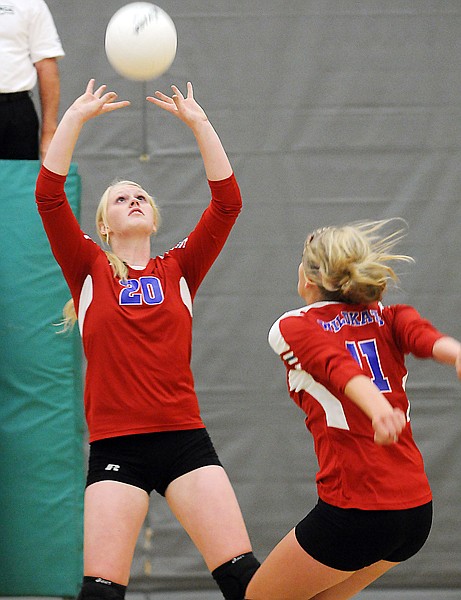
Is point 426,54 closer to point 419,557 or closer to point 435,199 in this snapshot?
point 435,199

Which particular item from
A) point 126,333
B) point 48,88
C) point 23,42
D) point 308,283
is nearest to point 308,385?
point 308,283

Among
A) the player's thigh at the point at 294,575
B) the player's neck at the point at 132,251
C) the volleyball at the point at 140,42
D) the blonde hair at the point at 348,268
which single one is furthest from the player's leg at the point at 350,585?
the volleyball at the point at 140,42

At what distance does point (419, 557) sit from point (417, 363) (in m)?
0.98

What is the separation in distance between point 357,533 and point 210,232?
3.86 feet

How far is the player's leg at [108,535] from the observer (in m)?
2.55

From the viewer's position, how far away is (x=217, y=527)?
103 inches

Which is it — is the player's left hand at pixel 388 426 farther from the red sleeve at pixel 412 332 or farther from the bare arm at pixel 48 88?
the bare arm at pixel 48 88

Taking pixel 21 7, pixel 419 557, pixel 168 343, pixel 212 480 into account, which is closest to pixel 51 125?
pixel 21 7

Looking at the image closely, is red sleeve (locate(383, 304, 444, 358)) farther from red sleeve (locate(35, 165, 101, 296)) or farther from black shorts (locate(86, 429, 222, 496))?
red sleeve (locate(35, 165, 101, 296))

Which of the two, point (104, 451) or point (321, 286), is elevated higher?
point (321, 286)

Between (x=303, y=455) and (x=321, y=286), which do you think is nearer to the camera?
(x=321, y=286)

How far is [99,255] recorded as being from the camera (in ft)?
9.50

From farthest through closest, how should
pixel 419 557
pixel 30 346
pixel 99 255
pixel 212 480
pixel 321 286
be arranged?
1. pixel 419 557
2. pixel 30 346
3. pixel 99 255
4. pixel 212 480
5. pixel 321 286

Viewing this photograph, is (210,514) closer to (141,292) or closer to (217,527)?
(217,527)
